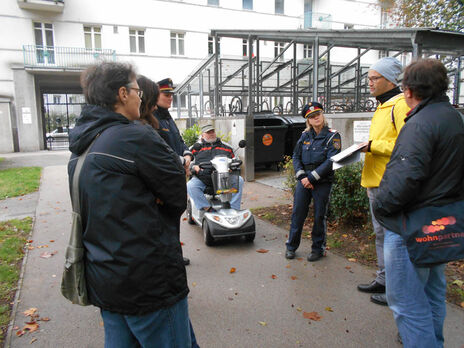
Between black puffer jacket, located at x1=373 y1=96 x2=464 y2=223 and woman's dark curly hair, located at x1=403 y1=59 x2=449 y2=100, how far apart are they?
105 millimetres

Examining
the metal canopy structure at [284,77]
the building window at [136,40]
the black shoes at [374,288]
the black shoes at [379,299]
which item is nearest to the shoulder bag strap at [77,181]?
the black shoes at [379,299]

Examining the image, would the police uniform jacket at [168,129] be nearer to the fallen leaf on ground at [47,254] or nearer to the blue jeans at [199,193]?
the blue jeans at [199,193]

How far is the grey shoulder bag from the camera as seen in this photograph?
1.58m

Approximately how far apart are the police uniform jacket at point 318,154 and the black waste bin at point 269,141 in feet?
18.5

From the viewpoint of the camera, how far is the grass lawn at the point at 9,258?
3.38 m

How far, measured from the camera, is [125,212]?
1526 mm

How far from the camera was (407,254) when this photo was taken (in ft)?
6.86

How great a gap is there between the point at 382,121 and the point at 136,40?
2444 cm

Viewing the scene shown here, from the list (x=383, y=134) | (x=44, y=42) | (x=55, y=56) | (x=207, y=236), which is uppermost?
(x=44, y=42)

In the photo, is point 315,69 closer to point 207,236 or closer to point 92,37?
point 207,236

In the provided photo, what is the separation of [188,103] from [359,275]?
1324cm

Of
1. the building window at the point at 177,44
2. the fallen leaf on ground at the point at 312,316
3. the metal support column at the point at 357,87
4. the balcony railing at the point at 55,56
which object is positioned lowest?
the fallen leaf on ground at the point at 312,316

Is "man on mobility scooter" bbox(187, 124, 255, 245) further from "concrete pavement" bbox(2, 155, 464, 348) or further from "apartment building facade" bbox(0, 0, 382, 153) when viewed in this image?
"apartment building facade" bbox(0, 0, 382, 153)

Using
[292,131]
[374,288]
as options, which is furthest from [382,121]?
[292,131]
